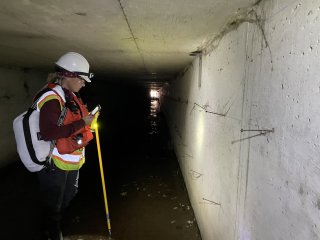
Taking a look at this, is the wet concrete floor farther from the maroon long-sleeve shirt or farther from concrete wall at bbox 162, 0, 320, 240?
the maroon long-sleeve shirt

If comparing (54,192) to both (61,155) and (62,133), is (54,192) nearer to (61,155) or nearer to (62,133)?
(61,155)

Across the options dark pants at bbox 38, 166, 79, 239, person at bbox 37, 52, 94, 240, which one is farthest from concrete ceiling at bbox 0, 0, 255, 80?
dark pants at bbox 38, 166, 79, 239

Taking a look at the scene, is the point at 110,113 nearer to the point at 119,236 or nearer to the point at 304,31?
the point at 119,236

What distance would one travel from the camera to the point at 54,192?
99.3 inches

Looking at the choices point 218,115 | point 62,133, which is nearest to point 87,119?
point 62,133

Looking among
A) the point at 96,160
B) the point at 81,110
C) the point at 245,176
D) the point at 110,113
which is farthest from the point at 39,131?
the point at 110,113

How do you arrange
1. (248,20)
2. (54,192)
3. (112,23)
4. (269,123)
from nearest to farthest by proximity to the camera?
1. (269,123)
2. (248,20)
3. (112,23)
4. (54,192)

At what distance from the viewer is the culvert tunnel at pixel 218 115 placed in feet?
3.78

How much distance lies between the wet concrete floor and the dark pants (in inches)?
26.4

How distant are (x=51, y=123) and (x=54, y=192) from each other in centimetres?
79

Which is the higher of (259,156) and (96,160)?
(259,156)

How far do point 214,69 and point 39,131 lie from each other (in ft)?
6.33

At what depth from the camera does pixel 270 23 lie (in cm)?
143

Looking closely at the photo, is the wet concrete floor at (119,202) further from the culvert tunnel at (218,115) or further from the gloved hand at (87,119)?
the gloved hand at (87,119)
